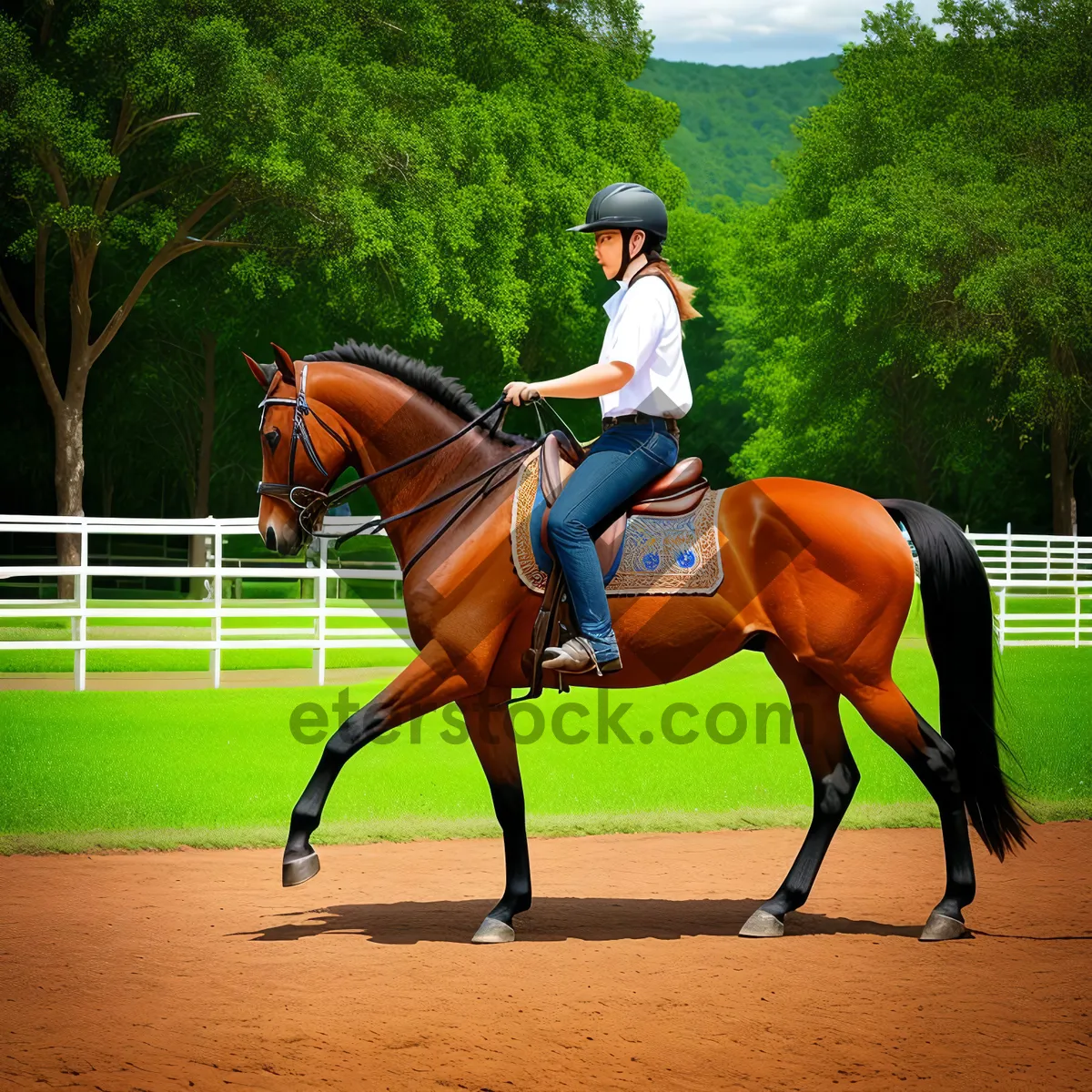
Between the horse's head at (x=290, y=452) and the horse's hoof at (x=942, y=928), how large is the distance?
354 cm

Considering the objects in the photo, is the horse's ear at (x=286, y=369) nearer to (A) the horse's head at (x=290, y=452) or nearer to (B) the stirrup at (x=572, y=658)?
(A) the horse's head at (x=290, y=452)

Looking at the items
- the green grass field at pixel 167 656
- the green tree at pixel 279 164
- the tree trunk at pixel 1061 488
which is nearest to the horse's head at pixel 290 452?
the green grass field at pixel 167 656

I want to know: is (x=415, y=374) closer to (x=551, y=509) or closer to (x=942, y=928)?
(x=551, y=509)

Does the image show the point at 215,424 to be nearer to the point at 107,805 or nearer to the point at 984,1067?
the point at 107,805

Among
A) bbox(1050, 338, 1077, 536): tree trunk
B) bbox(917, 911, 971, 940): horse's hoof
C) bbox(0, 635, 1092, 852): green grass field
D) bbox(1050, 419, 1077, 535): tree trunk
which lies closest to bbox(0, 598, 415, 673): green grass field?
bbox(0, 635, 1092, 852): green grass field

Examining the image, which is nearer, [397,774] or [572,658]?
[572,658]

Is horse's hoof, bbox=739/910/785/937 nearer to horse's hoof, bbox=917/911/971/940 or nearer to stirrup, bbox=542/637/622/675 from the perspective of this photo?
horse's hoof, bbox=917/911/971/940

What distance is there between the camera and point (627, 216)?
20.8 ft

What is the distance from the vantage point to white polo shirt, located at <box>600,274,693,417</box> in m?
6.20

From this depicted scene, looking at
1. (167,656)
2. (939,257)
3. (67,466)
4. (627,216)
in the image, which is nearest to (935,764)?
(627,216)

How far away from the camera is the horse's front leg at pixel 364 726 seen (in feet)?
19.6

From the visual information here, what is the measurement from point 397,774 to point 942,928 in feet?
19.2

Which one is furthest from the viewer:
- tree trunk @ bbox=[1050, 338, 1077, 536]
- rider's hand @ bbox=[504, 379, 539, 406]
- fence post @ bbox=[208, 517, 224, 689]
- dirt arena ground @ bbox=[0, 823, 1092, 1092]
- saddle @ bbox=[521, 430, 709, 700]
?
tree trunk @ bbox=[1050, 338, 1077, 536]

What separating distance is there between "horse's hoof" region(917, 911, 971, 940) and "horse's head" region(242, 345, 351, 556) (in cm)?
354
